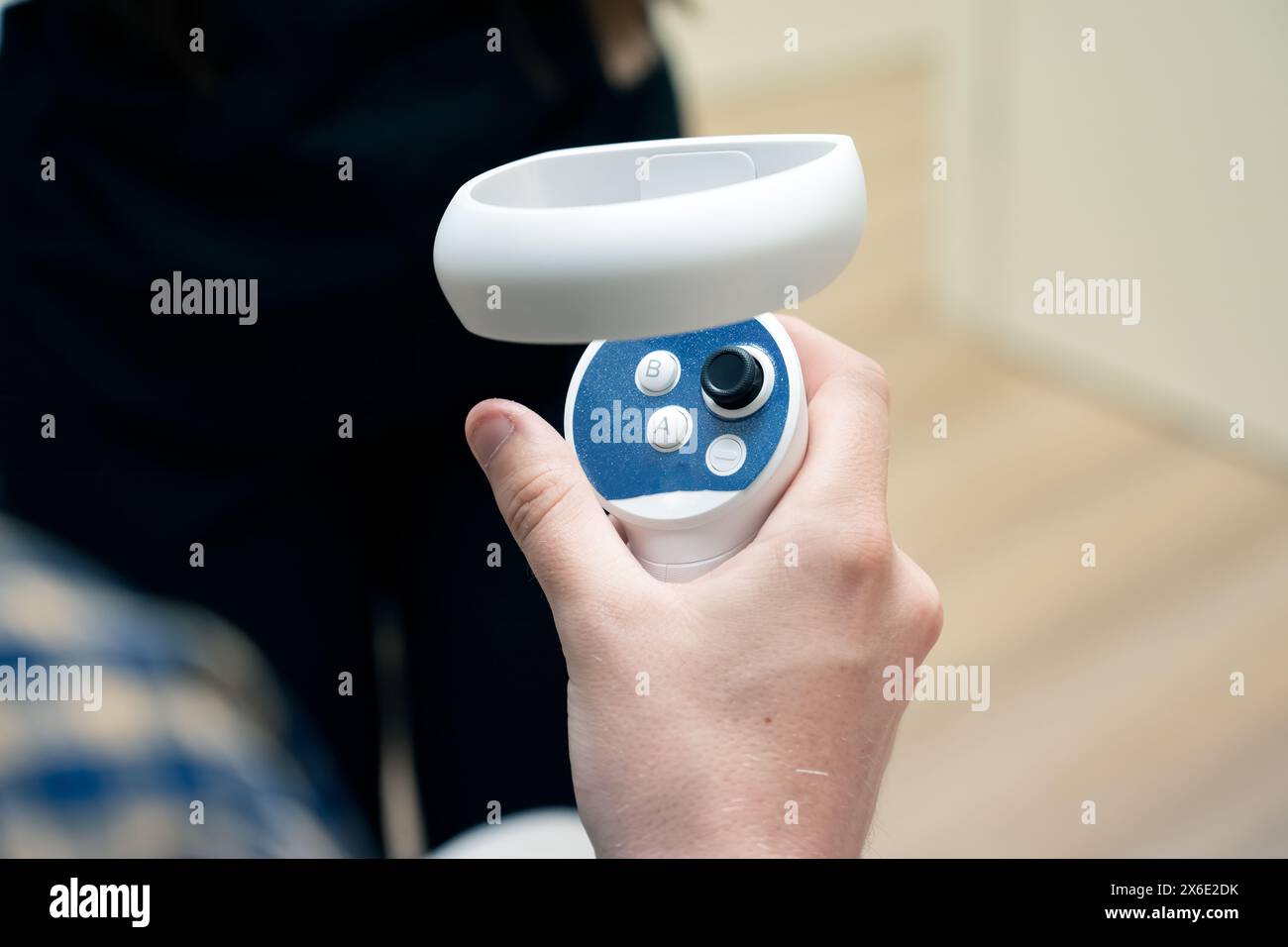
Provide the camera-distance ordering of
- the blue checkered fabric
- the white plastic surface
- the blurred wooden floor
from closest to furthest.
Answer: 1. the white plastic surface
2. the blue checkered fabric
3. the blurred wooden floor

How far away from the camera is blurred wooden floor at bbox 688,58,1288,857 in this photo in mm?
806

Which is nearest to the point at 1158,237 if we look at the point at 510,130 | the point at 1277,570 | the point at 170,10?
the point at 1277,570

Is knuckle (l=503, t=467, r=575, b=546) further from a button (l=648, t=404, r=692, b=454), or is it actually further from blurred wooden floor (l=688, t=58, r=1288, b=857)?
blurred wooden floor (l=688, t=58, r=1288, b=857)

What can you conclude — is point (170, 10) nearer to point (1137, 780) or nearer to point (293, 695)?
point (293, 695)

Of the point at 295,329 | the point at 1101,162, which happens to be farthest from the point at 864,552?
the point at 1101,162

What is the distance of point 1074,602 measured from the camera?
2.97 feet

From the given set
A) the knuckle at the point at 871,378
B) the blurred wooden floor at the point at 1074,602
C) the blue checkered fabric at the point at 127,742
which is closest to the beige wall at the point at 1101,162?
the blurred wooden floor at the point at 1074,602

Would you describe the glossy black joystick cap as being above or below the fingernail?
above

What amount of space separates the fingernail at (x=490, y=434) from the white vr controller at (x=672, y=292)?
2 centimetres

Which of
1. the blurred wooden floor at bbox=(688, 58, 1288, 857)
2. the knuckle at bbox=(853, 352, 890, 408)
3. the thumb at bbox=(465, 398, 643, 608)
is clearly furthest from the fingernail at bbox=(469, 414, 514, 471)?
the blurred wooden floor at bbox=(688, 58, 1288, 857)

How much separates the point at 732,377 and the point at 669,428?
22mm

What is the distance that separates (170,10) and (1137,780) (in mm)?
754

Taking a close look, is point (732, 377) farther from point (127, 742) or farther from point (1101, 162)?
point (1101, 162)

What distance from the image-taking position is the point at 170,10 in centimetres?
44
